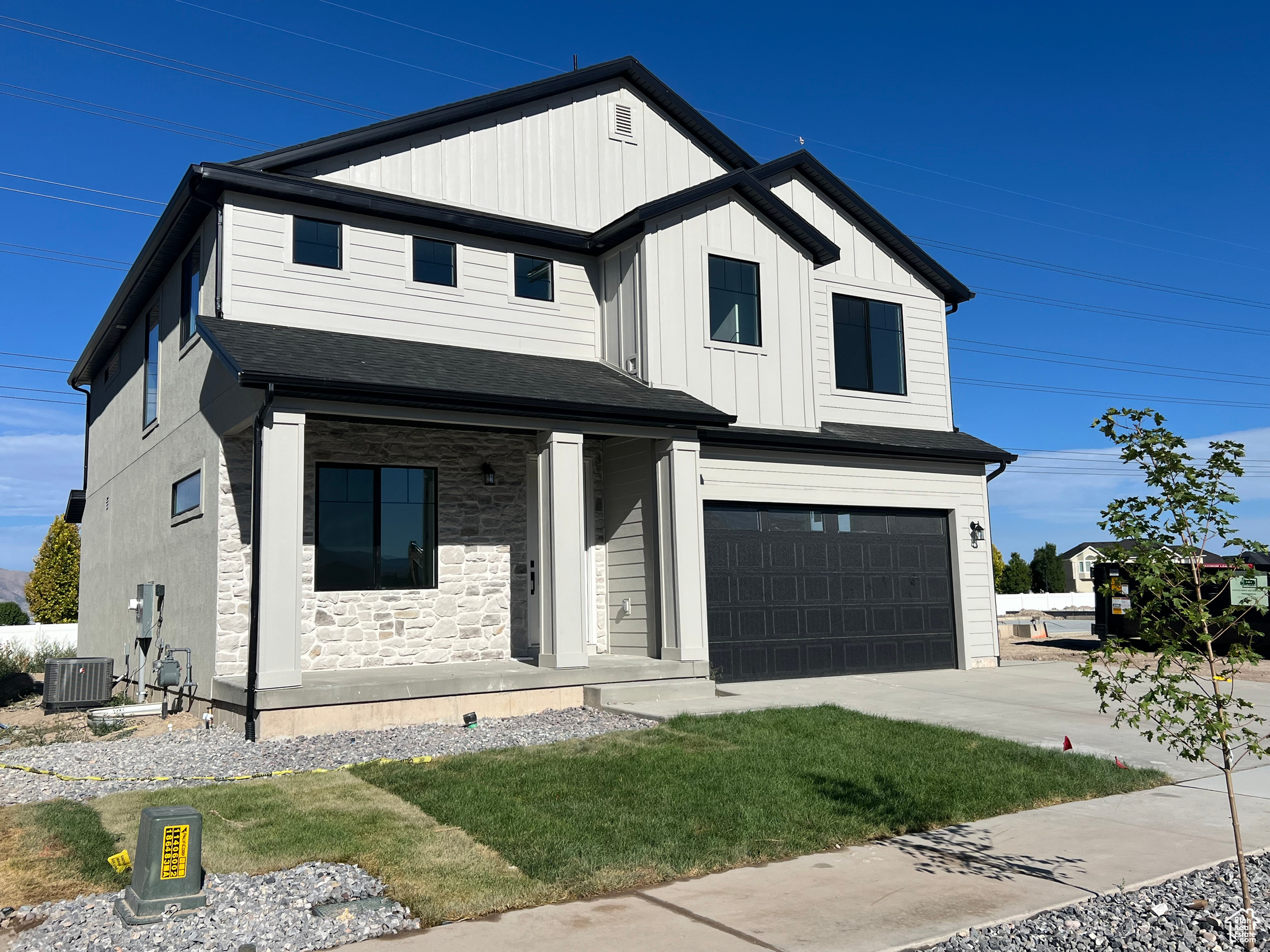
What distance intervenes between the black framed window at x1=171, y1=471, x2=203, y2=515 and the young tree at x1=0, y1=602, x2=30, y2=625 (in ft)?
69.3

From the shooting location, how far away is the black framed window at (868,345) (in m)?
15.6

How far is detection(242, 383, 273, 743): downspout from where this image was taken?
9406 millimetres

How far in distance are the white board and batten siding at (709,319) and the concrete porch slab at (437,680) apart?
3.79 meters

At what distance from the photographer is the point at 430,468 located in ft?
41.9

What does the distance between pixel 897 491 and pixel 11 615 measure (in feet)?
92.2

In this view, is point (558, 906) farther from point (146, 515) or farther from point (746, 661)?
point (146, 515)

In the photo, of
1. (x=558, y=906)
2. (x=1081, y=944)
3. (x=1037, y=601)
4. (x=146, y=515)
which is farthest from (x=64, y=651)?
(x=1037, y=601)

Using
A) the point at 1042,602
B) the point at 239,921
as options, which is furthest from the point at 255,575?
the point at 1042,602

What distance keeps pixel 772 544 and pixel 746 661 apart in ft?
5.44

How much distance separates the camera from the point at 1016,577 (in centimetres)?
5369

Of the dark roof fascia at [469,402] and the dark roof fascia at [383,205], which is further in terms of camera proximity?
the dark roof fascia at [383,205]

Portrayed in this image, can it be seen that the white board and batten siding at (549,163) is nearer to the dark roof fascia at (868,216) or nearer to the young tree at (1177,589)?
the dark roof fascia at (868,216)

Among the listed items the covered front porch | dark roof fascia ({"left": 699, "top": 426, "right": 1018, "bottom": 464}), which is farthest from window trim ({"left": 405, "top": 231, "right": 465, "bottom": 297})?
dark roof fascia ({"left": 699, "top": 426, "right": 1018, "bottom": 464})

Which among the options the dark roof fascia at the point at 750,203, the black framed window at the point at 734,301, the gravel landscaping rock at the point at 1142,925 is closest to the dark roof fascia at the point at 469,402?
the black framed window at the point at 734,301
